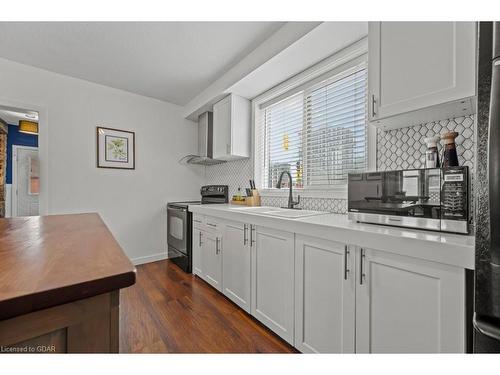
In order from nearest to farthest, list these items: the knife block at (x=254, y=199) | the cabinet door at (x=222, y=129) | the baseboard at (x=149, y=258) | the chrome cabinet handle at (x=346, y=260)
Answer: the chrome cabinet handle at (x=346, y=260) → the knife block at (x=254, y=199) → the cabinet door at (x=222, y=129) → the baseboard at (x=149, y=258)

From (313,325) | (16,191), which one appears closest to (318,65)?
(313,325)

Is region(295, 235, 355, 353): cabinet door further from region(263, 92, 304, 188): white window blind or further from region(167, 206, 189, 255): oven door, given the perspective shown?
region(167, 206, 189, 255): oven door

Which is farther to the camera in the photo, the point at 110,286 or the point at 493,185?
the point at 493,185

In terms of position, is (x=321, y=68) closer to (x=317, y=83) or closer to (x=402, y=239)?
(x=317, y=83)

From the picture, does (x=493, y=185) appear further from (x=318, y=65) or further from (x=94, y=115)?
(x=94, y=115)

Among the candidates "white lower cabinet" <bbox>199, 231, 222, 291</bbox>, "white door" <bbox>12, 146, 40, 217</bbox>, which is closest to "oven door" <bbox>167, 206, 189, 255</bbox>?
"white lower cabinet" <bbox>199, 231, 222, 291</bbox>

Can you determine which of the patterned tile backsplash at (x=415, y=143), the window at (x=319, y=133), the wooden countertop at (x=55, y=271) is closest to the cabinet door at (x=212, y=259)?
the window at (x=319, y=133)

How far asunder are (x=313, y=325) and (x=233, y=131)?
2110 millimetres

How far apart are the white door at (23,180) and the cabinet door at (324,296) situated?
18.8 ft

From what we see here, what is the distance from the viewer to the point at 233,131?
274 cm

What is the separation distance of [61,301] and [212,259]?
6.56 feet

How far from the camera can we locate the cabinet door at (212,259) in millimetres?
2262

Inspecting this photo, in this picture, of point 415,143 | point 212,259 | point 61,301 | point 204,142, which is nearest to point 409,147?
point 415,143

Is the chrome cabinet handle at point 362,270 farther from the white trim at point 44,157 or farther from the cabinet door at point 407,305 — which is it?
the white trim at point 44,157
